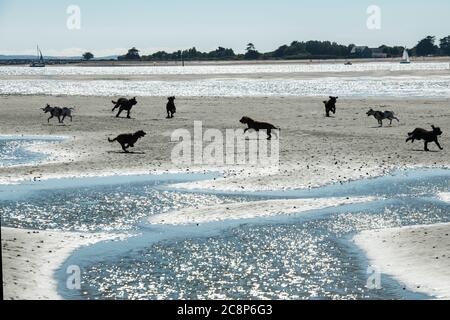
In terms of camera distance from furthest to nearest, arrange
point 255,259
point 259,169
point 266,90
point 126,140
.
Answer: point 266,90 < point 126,140 < point 259,169 < point 255,259

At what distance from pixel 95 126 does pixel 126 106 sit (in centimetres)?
376

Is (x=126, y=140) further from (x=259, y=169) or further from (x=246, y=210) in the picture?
(x=246, y=210)

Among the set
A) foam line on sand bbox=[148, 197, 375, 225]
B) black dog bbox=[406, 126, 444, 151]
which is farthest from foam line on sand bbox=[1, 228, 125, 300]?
black dog bbox=[406, 126, 444, 151]

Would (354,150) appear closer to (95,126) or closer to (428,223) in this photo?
(428,223)

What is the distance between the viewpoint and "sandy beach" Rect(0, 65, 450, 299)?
38.5ft

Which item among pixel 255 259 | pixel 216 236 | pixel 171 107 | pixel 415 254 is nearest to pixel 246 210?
pixel 216 236

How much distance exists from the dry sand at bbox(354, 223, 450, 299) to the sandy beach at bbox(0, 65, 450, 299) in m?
0.02

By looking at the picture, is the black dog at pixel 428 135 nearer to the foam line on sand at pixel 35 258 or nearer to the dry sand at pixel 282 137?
the dry sand at pixel 282 137

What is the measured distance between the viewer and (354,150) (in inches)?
992

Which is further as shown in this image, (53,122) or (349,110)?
(349,110)

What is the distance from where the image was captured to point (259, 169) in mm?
21547

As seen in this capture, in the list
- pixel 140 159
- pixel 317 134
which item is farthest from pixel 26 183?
pixel 317 134
